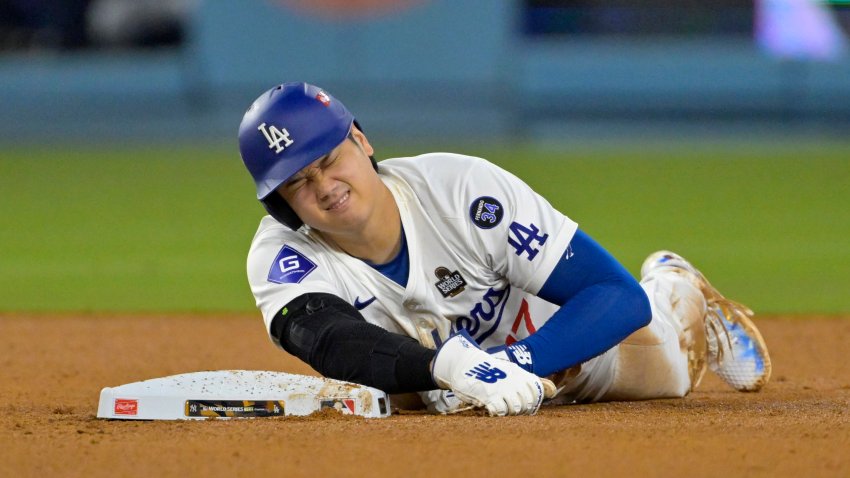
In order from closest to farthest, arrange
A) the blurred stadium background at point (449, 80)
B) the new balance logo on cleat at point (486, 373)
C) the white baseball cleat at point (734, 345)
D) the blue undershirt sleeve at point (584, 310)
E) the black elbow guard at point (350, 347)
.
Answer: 1. the new balance logo on cleat at point (486, 373)
2. the black elbow guard at point (350, 347)
3. the blue undershirt sleeve at point (584, 310)
4. the white baseball cleat at point (734, 345)
5. the blurred stadium background at point (449, 80)

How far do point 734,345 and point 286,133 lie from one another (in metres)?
2.19

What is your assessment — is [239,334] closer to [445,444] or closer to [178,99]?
[445,444]

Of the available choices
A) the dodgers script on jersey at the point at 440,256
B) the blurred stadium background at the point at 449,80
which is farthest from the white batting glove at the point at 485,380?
the blurred stadium background at the point at 449,80

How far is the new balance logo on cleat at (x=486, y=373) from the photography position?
405cm

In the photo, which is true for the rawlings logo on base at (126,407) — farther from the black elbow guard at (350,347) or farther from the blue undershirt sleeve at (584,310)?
the blue undershirt sleeve at (584,310)

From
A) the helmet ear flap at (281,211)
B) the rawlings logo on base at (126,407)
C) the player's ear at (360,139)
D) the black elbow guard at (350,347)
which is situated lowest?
the rawlings logo on base at (126,407)

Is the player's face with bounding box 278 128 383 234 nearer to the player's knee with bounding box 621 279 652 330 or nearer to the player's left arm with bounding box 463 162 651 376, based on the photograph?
the player's left arm with bounding box 463 162 651 376

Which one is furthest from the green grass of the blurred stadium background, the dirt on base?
the dirt on base

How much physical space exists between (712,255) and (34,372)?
5.50 m

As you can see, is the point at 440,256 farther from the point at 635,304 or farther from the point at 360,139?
the point at 635,304

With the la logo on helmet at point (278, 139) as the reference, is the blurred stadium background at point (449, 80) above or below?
below

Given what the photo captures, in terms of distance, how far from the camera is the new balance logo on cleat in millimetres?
4047

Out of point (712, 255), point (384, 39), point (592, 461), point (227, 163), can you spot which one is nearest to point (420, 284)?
point (592, 461)

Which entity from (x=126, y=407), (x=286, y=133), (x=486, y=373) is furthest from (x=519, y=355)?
(x=126, y=407)
